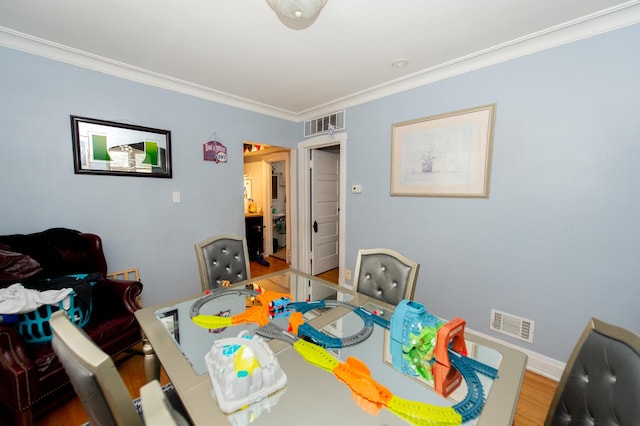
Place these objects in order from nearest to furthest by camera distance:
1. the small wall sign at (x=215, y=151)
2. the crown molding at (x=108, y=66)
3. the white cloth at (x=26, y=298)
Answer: the white cloth at (x=26, y=298)
the crown molding at (x=108, y=66)
the small wall sign at (x=215, y=151)

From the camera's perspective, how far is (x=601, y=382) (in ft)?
2.50

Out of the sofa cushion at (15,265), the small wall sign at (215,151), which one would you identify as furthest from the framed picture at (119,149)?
the sofa cushion at (15,265)

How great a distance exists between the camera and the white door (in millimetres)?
3828


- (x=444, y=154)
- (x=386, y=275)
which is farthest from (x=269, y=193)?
(x=386, y=275)

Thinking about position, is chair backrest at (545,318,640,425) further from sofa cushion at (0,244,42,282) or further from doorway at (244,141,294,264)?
doorway at (244,141,294,264)

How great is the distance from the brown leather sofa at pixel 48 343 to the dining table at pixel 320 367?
696mm

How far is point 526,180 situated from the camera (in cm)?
196

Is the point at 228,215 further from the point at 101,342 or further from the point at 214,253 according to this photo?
the point at 101,342

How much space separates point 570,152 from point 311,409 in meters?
2.34

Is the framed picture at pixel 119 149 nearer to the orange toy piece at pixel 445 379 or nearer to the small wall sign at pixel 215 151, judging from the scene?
the small wall sign at pixel 215 151

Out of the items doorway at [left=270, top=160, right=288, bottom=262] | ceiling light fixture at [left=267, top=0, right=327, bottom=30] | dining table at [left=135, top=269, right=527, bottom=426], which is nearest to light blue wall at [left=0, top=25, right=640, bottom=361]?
dining table at [left=135, top=269, right=527, bottom=426]

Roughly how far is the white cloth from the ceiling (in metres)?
1.75

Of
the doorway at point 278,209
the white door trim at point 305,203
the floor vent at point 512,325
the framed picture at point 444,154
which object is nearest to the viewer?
the floor vent at point 512,325

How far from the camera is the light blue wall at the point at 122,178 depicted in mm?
1904
